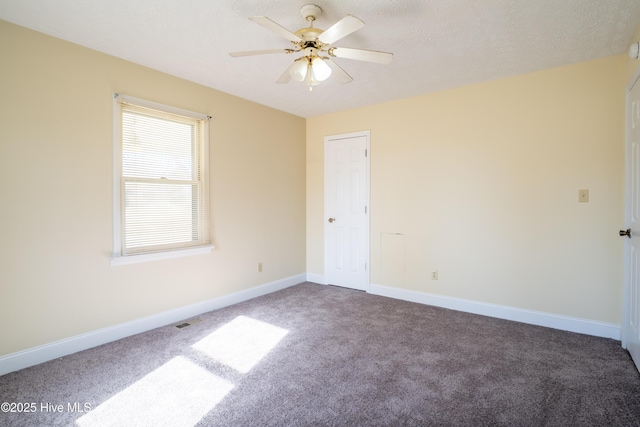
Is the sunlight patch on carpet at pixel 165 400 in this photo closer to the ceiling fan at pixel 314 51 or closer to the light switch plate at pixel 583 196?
the ceiling fan at pixel 314 51

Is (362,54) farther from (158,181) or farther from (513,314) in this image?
(513,314)

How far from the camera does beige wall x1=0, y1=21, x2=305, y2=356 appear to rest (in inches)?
90.7

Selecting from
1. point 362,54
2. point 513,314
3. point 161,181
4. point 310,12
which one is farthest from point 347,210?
point 310,12

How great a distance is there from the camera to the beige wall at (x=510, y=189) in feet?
9.39

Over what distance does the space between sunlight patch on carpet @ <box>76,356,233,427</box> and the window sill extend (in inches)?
41.4

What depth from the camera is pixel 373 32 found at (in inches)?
94.2

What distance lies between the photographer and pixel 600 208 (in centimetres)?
287

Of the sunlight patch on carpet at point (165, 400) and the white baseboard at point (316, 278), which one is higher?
the white baseboard at point (316, 278)

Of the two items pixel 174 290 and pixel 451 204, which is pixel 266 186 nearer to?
pixel 174 290

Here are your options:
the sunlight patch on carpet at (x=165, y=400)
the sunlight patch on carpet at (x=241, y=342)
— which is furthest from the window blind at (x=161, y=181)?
the sunlight patch on carpet at (x=165, y=400)

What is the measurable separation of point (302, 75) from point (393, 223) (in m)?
2.40

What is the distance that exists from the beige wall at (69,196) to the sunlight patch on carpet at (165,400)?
0.97 meters

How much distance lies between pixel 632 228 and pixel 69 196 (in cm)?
455

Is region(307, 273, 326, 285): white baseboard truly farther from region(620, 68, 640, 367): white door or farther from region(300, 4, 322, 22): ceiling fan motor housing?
region(300, 4, 322, 22): ceiling fan motor housing
